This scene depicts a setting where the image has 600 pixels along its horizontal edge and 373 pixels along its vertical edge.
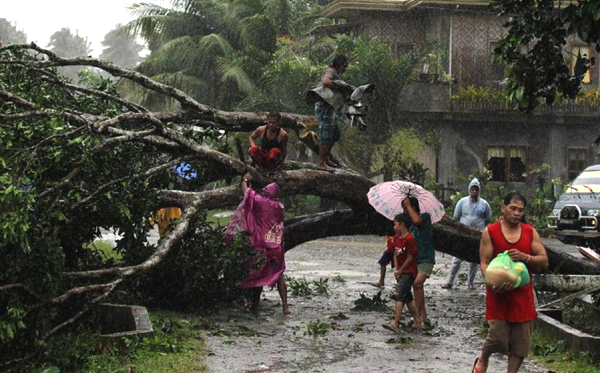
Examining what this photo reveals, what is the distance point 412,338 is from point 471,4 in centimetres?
2414

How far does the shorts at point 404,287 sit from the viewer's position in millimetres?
12055

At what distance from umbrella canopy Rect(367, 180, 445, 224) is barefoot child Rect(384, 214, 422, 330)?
1.74 ft

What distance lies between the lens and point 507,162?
35.3 metres

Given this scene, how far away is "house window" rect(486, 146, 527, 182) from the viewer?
35250mm

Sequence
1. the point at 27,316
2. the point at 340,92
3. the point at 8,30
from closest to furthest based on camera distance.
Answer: the point at 27,316 → the point at 340,92 → the point at 8,30

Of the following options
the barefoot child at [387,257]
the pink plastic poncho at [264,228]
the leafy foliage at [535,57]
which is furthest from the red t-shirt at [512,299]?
the barefoot child at [387,257]

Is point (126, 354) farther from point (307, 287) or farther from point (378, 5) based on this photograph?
point (378, 5)

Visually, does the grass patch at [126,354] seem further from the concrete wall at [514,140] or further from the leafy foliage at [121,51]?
the leafy foliage at [121,51]

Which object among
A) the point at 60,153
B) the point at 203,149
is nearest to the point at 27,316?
the point at 60,153

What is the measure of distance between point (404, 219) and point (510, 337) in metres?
4.08

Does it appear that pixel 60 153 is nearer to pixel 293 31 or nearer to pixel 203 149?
pixel 203 149

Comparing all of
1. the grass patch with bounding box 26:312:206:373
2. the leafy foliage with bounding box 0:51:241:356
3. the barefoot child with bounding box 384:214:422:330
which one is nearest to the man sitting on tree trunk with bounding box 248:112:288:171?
the leafy foliage with bounding box 0:51:241:356

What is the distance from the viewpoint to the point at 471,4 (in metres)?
34.2

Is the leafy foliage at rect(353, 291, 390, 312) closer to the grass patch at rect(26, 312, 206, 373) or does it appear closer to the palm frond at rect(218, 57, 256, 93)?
the grass patch at rect(26, 312, 206, 373)
